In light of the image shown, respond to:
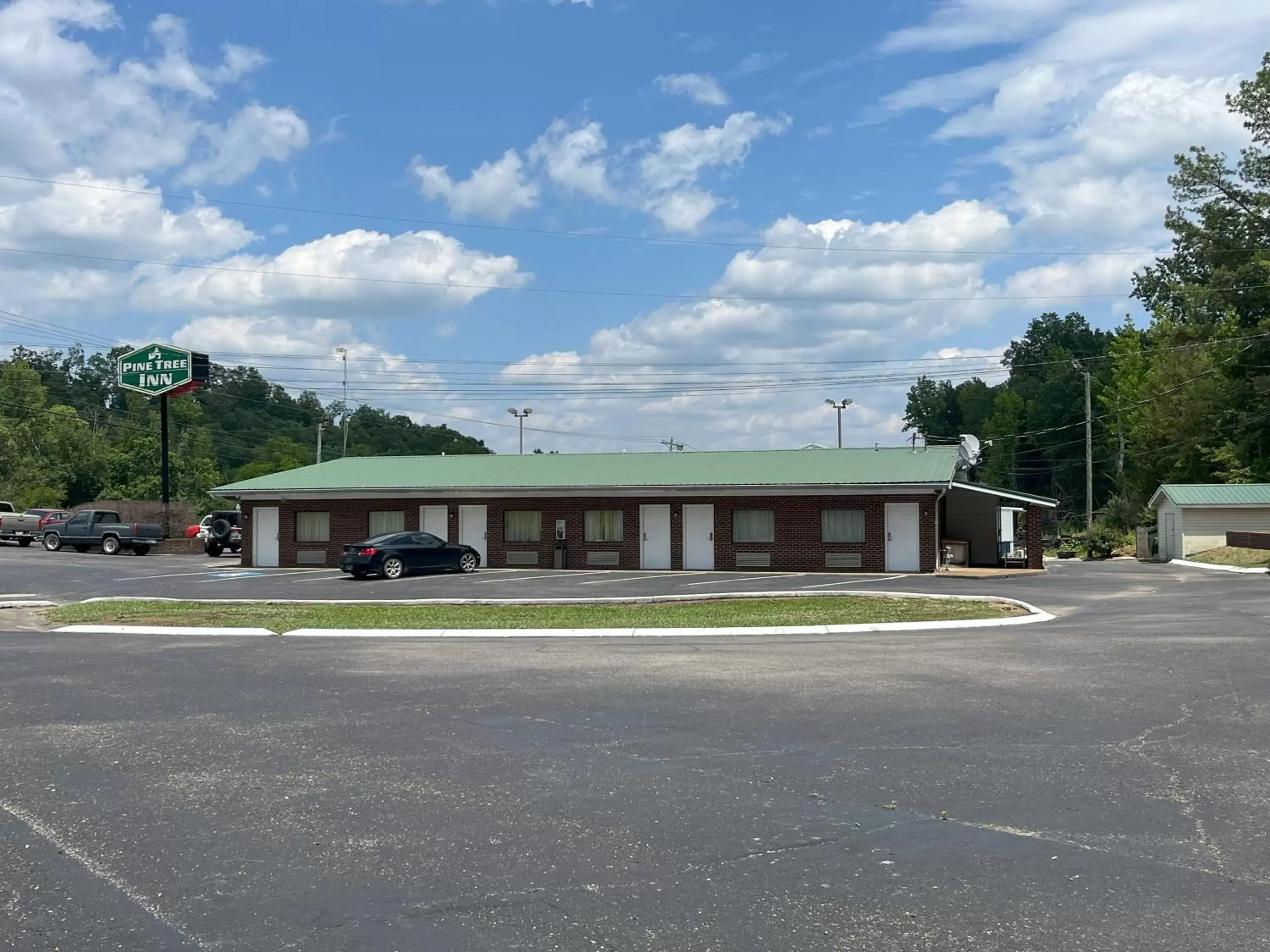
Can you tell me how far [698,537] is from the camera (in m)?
34.4

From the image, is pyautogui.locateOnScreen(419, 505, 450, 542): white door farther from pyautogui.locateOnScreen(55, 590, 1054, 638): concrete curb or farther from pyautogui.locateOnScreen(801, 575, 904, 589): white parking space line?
pyautogui.locateOnScreen(55, 590, 1054, 638): concrete curb

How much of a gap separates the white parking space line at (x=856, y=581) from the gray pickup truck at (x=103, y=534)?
29.8 metres

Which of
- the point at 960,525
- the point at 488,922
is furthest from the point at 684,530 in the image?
the point at 488,922

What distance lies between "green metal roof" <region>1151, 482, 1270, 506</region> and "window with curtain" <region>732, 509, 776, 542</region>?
22.7 m

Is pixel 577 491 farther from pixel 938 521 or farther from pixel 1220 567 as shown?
pixel 1220 567

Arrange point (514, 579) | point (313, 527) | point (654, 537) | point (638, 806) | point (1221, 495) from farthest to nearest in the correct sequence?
point (1221, 495) < point (313, 527) < point (654, 537) < point (514, 579) < point (638, 806)

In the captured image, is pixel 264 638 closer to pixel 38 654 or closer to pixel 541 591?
pixel 38 654

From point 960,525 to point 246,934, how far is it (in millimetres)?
35658

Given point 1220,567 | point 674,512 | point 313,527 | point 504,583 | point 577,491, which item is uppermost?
point 577,491

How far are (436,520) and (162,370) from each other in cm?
2027

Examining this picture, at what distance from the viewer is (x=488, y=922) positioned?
466 cm

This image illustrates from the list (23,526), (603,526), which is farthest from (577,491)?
(23,526)

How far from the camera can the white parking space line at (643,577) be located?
28400 millimetres

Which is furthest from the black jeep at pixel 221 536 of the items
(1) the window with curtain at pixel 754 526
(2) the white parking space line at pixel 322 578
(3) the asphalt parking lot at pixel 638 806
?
(3) the asphalt parking lot at pixel 638 806
